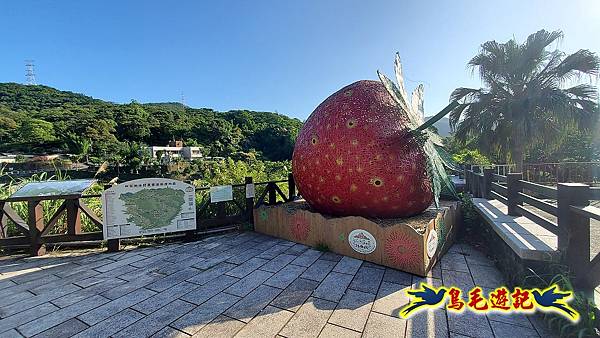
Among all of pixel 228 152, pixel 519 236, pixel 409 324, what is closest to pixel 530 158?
pixel 519 236

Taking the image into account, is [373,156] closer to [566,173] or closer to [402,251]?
[402,251]

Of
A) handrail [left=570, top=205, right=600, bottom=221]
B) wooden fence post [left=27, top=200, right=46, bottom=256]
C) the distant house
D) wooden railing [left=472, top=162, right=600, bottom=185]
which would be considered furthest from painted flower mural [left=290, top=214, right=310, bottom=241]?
the distant house

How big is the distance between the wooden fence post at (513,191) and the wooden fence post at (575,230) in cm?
165

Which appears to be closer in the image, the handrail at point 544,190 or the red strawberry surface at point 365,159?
the handrail at point 544,190

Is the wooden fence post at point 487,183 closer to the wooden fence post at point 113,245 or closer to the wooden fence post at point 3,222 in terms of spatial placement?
the wooden fence post at point 113,245

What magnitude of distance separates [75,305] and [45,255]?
2401 millimetres

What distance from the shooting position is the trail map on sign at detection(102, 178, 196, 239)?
4.43m

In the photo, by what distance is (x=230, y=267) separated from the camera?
3676 millimetres

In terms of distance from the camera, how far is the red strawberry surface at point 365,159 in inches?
145

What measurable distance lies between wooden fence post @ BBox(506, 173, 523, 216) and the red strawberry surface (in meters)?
1.15

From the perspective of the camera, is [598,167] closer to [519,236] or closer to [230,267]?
[519,236]

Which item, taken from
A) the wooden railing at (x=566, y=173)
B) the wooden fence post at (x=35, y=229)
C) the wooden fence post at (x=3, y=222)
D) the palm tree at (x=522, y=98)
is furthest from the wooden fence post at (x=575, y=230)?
the palm tree at (x=522, y=98)

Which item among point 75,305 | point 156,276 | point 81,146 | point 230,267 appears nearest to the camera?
point 75,305

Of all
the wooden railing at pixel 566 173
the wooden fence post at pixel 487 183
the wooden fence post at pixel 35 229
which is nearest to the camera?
the wooden fence post at pixel 35 229
